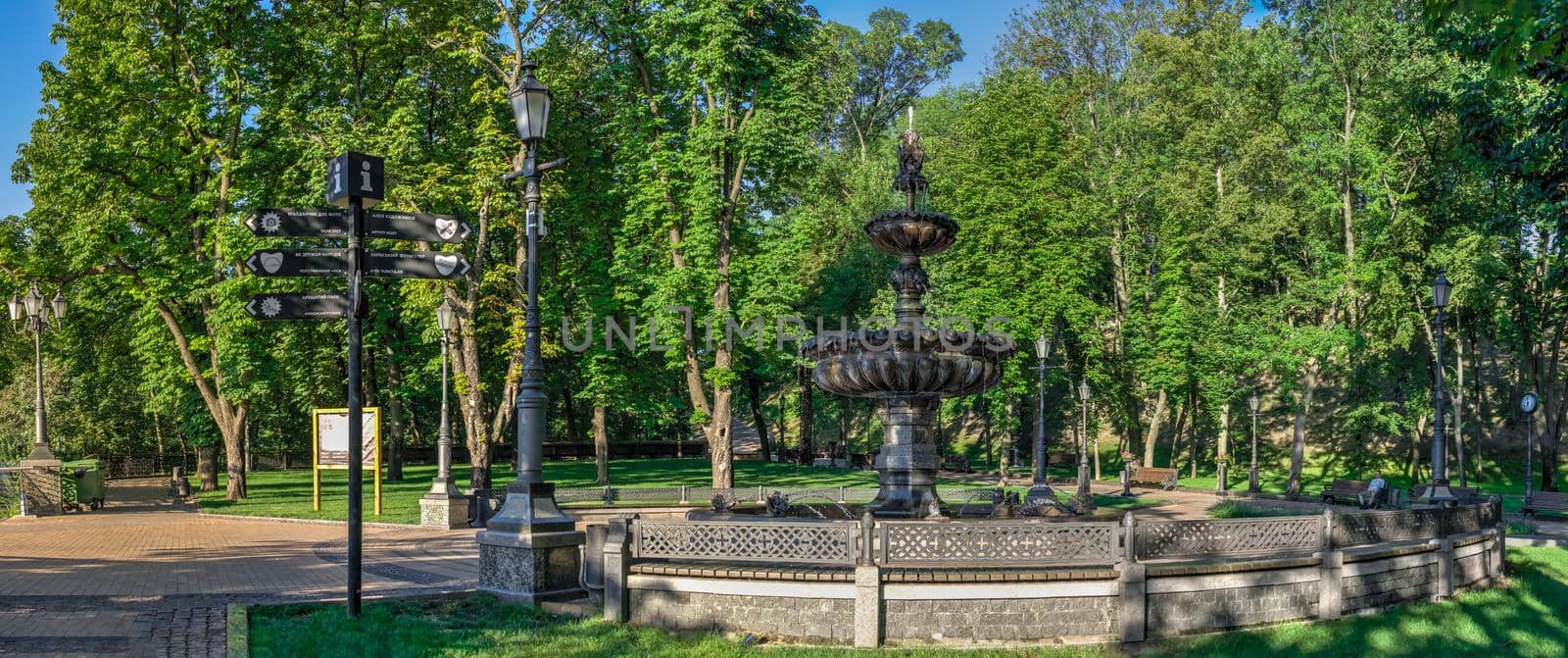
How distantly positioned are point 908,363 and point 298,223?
294 inches

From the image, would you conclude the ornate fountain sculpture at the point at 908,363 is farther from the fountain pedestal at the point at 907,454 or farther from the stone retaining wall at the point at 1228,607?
the stone retaining wall at the point at 1228,607

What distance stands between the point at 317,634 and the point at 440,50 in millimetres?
22304

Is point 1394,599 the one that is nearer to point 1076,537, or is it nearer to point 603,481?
point 1076,537

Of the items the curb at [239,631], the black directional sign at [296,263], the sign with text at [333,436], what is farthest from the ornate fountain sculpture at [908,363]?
the sign with text at [333,436]

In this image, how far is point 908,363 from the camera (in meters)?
13.5

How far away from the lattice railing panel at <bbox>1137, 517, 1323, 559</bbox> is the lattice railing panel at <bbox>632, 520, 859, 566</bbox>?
9.39 ft

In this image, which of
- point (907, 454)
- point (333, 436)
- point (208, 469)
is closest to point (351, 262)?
point (907, 454)

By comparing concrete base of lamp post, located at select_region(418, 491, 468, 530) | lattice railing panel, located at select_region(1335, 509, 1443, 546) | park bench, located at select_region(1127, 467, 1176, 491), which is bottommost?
park bench, located at select_region(1127, 467, 1176, 491)

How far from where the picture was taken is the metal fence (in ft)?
31.1

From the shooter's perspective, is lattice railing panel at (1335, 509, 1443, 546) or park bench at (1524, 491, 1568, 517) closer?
lattice railing panel at (1335, 509, 1443, 546)

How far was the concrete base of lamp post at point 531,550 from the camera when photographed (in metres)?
10.3

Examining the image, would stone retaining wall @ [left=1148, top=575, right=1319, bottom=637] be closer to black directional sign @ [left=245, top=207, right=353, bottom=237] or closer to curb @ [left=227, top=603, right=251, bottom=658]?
curb @ [left=227, top=603, right=251, bottom=658]

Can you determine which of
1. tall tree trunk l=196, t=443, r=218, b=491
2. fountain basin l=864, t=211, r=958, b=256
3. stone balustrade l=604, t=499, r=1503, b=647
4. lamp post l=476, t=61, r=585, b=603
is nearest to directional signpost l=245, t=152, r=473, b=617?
lamp post l=476, t=61, r=585, b=603

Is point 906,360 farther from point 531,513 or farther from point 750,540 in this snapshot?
point 531,513
